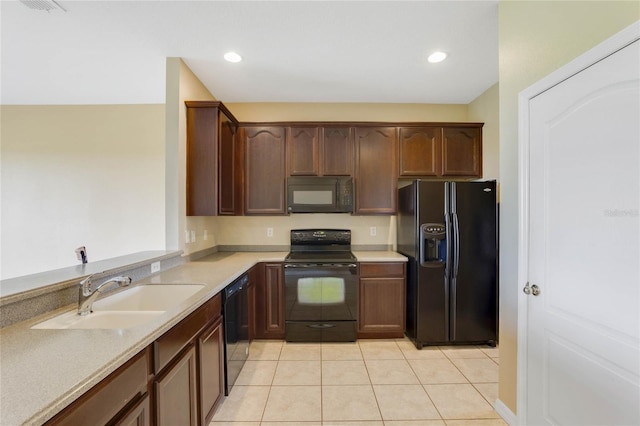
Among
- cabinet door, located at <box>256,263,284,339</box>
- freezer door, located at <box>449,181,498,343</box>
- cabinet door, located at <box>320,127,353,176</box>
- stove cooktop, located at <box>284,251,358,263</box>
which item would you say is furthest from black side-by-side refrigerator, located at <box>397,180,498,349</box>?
cabinet door, located at <box>256,263,284,339</box>

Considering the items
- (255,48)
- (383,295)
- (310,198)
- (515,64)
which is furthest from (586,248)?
(255,48)

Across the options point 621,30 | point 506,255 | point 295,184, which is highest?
point 621,30

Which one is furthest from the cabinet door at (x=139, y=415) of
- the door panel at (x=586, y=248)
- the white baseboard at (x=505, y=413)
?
the white baseboard at (x=505, y=413)

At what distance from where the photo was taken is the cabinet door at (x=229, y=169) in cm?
262

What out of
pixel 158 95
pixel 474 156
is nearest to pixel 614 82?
pixel 474 156

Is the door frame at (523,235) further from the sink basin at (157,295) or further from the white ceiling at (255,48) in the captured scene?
the sink basin at (157,295)

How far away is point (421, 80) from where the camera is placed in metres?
2.84

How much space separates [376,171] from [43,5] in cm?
299

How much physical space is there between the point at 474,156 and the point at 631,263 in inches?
92.2

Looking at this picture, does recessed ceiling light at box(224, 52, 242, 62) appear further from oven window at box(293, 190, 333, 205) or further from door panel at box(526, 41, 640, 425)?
door panel at box(526, 41, 640, 425)

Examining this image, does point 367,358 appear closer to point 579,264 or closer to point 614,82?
point 579,264

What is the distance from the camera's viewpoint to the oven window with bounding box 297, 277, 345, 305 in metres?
2.78

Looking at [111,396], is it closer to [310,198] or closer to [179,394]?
[179,394]

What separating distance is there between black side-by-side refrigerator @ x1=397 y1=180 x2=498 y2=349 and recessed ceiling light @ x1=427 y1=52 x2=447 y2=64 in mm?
1118
